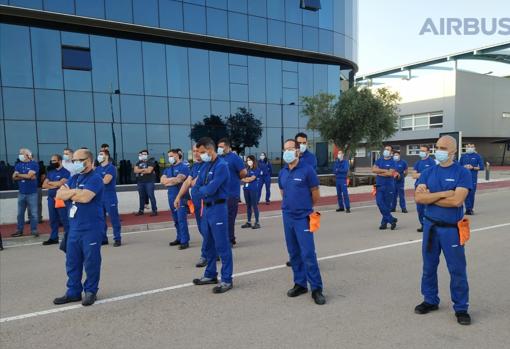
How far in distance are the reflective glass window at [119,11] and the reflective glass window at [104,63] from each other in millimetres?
1416

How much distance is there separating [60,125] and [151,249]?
1402 cm

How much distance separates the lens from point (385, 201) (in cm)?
947

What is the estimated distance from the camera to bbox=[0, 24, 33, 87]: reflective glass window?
18.1m

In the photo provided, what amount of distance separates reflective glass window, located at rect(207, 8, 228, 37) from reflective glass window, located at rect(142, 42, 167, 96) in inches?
112

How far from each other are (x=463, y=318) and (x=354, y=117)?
1749cm

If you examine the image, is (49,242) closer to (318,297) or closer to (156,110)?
(318,297)

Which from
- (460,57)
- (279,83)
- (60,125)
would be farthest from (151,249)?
(460,57)

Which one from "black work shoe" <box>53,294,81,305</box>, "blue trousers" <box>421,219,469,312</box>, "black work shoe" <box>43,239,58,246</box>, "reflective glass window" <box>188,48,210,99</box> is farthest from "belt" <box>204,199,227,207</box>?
"reflective glass window" <box>188,48,210,99</box>

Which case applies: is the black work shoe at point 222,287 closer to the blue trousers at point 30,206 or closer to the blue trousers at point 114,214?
the blue trousers at point 114,214

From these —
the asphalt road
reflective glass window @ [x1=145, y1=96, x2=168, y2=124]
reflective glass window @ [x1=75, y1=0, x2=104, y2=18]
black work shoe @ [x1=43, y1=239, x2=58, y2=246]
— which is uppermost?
reflective glass window @ [x1=75, y1=0, x2=104, y2=18]

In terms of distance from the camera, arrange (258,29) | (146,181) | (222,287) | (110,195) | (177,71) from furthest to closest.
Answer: (258,29)
(177,71)
(146,181)
(110,195)
(222,287)

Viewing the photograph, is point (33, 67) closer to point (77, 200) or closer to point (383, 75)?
point (77, 200)

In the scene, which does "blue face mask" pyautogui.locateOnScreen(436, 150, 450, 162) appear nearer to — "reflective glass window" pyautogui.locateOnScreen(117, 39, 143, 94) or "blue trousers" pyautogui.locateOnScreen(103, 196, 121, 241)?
"blue trousers" pyautogui.locateOnScreen(103, 196, 121, 241)

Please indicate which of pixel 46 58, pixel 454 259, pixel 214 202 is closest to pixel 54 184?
pixel 214 202
